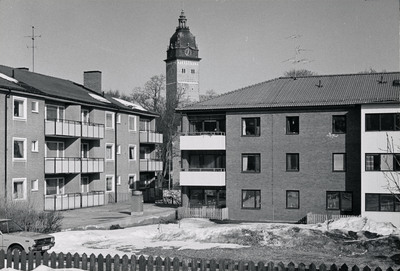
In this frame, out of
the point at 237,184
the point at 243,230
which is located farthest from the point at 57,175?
the point at 243,230

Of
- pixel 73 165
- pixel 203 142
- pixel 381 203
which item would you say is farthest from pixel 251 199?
pixel 73 165

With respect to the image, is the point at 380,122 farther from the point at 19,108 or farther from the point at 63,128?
the point at 19,108

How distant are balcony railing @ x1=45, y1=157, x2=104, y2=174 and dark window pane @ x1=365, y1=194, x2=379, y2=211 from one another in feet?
75.1

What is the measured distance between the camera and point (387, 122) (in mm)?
37625

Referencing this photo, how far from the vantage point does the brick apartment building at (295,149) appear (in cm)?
3794

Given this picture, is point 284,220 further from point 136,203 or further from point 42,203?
point 42,203

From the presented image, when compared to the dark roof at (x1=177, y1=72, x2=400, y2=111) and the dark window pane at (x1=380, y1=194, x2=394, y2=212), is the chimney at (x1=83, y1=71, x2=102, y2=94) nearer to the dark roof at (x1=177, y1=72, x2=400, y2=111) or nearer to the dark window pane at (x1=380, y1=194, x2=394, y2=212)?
the dark roof at (x1=177, y1=72, x2=400, y2=111)

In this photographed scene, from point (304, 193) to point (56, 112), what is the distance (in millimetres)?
20768

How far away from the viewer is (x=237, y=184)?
138 ft

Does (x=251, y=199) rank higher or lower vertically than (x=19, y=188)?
lower

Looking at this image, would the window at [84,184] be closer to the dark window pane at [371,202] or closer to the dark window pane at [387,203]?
the dark window pane at [371,202]

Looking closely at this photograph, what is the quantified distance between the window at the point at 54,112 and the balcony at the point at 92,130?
2.26 meters

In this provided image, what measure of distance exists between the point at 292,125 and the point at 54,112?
749 inches

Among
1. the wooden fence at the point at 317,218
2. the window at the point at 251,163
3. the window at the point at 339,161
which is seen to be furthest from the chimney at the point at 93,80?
the wooden fence at the point at 317,218
